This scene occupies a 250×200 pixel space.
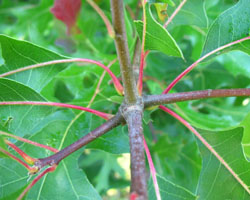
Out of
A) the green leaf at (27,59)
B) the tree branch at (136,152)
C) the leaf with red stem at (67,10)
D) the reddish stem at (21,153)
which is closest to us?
the tree branch at (136,152)

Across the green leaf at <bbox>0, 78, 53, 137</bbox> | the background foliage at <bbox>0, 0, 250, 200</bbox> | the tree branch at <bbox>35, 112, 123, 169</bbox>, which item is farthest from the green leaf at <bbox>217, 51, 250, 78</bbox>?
the green leaf at <bbox>0, 78, 53, 137</bbox>

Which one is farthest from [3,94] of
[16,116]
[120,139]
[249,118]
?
[249,118]

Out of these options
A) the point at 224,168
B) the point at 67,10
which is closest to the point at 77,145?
the point at 224,168

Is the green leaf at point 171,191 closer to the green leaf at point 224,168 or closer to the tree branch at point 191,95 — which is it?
the green leaf at point 224,168

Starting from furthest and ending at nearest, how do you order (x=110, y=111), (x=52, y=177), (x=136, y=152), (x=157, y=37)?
(x=110, y=111) < (x=52, y=177) < (x=157, y=37) < (x=136, y=152)

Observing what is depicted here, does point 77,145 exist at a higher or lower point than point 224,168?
higher

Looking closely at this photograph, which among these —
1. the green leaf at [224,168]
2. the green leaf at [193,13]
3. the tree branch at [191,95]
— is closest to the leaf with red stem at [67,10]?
the green leaf at [193,13]

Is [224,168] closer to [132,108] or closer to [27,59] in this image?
[132,108]

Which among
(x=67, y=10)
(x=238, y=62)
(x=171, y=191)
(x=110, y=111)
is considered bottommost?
(x=171, y=191)
